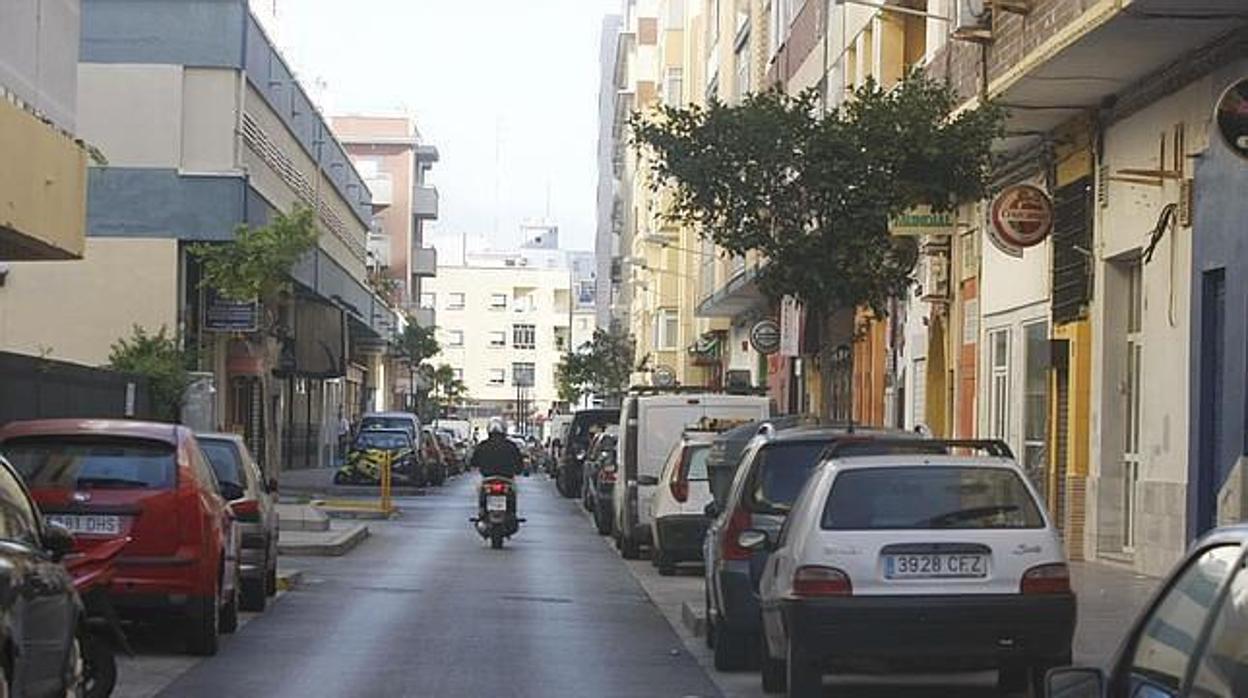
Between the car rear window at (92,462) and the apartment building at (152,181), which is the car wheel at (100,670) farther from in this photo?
the apartment building at (152,181)

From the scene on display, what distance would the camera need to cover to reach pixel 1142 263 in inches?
869

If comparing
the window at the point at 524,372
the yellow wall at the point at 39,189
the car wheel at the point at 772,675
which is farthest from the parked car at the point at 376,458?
the window at the point at 524,372

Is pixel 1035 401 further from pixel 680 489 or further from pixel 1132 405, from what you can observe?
pixel 680 489

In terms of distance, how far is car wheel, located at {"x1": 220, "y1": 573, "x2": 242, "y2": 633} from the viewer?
1679cm

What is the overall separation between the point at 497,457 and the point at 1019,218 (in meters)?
9.24

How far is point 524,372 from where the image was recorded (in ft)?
524

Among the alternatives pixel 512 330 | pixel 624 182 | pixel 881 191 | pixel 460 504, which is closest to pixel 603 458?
pixel 460 504

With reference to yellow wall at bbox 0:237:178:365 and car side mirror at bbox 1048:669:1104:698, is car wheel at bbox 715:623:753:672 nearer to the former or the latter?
car side mirror at bbox 1048:669:1104:698

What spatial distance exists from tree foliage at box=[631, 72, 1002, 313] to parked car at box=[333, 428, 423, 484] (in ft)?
97.3

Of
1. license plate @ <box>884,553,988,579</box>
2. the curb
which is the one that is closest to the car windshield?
the curb

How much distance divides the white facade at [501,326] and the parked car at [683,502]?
135032 mm

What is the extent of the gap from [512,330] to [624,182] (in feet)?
158

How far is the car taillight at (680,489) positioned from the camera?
23719 millimetres

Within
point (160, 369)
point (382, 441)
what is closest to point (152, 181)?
point (160, 369)
